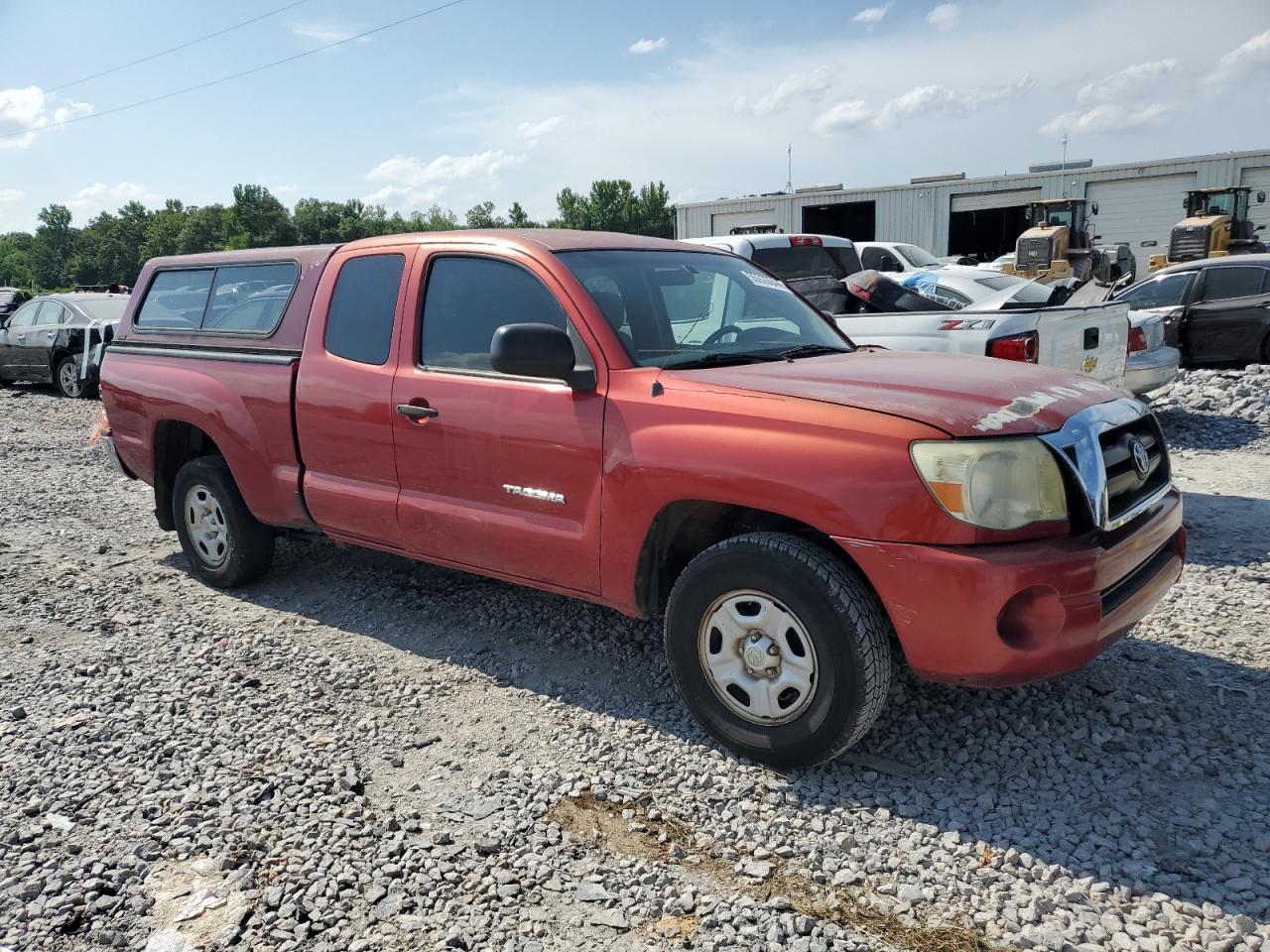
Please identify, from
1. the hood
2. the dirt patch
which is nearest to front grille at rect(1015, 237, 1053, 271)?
the hood

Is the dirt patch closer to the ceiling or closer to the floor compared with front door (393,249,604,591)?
closer to the floor

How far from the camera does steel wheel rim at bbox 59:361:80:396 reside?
15.4 m

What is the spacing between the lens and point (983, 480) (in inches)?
115

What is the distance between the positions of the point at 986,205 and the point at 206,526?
34967mm

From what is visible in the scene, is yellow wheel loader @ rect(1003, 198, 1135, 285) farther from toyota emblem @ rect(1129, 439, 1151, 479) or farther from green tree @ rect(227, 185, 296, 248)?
green tree @ rect(227, 185, 296, 248)

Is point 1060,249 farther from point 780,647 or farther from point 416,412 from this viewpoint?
point 780,647

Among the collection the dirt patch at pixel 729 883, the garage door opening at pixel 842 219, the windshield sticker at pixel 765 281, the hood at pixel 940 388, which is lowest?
the dirt patch at pixel 729 883

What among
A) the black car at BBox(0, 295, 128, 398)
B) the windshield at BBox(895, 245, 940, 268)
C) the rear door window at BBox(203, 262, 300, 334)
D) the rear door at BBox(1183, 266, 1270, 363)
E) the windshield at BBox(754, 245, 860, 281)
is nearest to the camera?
the rear door window at BBox(203, 262, 300, 334)

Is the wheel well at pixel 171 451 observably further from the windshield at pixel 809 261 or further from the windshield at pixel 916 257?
the windshield at pixel 916 257

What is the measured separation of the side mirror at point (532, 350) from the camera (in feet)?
11.5

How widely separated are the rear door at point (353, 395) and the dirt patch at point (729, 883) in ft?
5.88

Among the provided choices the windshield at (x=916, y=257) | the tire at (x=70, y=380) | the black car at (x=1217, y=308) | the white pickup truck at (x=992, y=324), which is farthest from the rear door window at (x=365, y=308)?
the windshield at (x=916, y=257)

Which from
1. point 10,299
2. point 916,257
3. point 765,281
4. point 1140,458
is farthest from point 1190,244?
point 10,299

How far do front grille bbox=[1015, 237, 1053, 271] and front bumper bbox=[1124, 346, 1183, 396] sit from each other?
15051 millimetres
